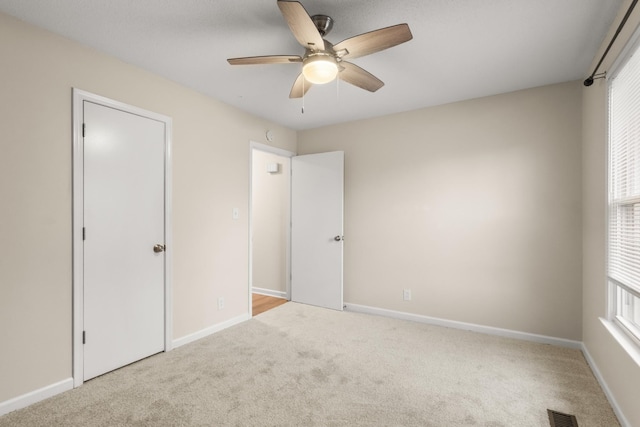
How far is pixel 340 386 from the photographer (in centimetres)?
223

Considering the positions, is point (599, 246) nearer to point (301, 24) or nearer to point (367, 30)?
point (367, 30)

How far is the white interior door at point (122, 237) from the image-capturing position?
7.68 feet

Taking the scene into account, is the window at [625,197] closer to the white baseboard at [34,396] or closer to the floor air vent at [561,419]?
the floor air vent at [561,419]

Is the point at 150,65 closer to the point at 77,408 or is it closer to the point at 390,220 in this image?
the point at 77,408

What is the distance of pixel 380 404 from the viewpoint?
2020 mm

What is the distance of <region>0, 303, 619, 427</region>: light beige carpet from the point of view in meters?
1.89

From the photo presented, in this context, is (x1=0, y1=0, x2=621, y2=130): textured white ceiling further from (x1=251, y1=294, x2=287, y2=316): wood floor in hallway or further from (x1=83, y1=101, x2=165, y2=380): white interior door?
(x1=251, y1=294, x2=287, y2=316): wood floor in hallway

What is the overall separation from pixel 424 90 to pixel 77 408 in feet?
12.5

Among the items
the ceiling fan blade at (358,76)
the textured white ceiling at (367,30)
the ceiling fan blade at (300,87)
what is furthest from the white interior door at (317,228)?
the ceiling fan blade at (358,76)

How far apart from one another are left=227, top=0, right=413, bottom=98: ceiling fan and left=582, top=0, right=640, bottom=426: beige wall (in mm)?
1328

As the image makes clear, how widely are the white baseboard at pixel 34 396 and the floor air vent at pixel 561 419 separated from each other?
3.19 m

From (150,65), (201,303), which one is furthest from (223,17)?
(201,303)

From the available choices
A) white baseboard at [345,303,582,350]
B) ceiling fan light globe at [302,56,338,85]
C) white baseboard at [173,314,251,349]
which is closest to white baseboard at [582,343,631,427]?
white baseboard at [345,303,582,350]

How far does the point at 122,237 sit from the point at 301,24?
7.01ft
